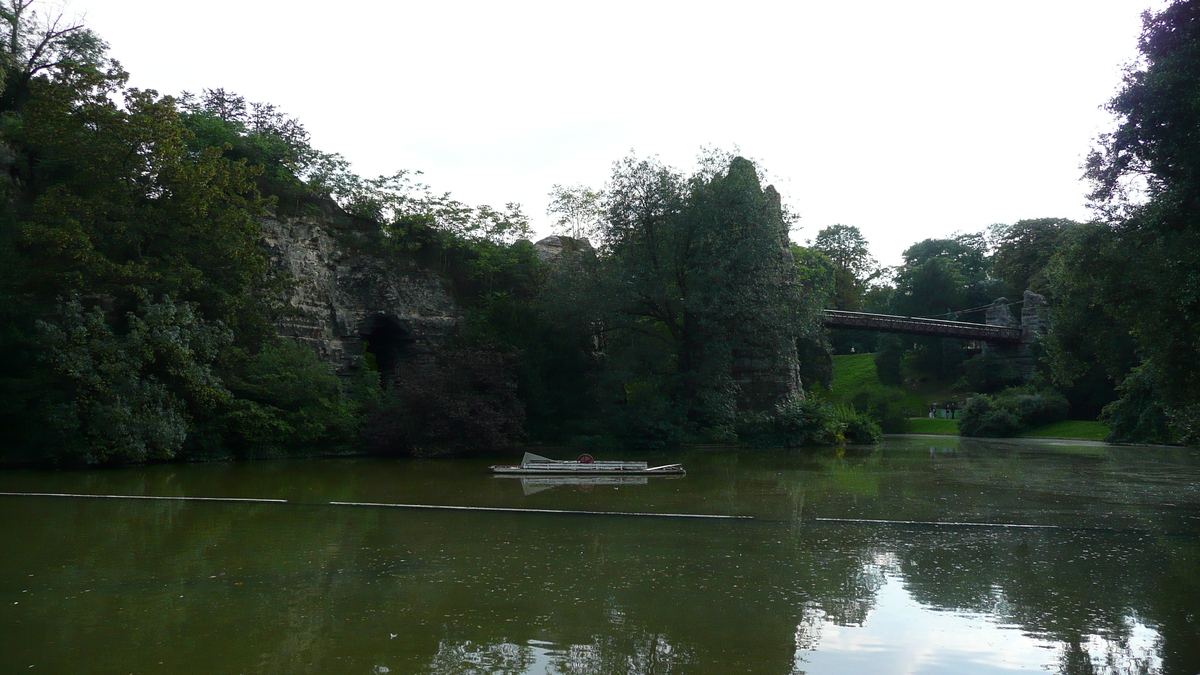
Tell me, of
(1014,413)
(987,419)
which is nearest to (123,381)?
(987,419)

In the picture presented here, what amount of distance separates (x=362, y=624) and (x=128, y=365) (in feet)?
47.7

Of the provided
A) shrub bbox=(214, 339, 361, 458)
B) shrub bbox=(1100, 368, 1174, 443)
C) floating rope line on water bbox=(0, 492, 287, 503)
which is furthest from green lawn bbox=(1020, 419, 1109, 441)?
floating rope line on water bbox=(0, 492, 287, 503)

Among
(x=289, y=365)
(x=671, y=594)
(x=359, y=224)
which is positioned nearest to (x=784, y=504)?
(x=671, y=594)

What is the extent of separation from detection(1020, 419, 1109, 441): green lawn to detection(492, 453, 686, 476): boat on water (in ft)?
82.1

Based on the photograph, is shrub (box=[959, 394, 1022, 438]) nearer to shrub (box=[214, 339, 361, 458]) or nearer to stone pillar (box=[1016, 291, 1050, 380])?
stone pillar (box=[1016, 291, 1050, 380])

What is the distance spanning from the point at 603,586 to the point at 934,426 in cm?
4101

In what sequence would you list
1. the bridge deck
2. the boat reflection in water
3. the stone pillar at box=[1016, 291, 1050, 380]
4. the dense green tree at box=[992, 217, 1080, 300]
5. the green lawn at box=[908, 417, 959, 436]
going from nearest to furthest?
the boat reflection in water → the green lawn at box=[908, 417, 959, 436] → the stone pillar at box=[1016, 291, 1050, 380] → the bridge deck → the dense green tree at box=[992, 217, 1080, 300]

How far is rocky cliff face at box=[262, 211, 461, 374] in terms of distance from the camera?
2386 centimetres

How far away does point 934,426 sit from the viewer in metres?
42.1

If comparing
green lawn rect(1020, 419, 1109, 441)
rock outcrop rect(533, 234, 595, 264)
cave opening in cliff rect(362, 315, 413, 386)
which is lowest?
green lawn rect(1020, 419, 1109, 441)

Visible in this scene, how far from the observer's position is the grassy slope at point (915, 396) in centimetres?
3400

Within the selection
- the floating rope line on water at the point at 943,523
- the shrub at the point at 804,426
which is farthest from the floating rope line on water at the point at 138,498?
the shrub at the point at 804,426

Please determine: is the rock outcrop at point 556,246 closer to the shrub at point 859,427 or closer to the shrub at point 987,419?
the shrub at point 859,427

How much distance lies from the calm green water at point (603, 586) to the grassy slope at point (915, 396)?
26161mm
